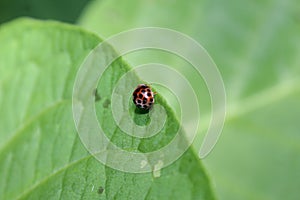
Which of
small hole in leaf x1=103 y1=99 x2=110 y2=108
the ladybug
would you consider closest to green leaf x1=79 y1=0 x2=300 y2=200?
the ladybug

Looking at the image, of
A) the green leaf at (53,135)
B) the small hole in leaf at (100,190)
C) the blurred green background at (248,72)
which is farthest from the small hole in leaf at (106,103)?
the blurred green background at (248,72)

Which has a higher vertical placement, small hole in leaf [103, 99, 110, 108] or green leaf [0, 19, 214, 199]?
small hole in leaf [103, 99, 110, 108]

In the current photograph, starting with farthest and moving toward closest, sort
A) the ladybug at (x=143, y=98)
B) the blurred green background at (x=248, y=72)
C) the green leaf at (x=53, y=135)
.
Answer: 1. the blurred green background at (x=248, y=72)
2. the ladybug at (x=143, y=98)
3. the green leaf at (x=53, y=135)

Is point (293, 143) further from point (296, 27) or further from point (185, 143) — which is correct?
point (185, 143)

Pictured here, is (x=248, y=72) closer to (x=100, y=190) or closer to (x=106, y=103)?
(x=106, y=103)

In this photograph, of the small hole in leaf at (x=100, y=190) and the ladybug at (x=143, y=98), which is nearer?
the small hole in leaf at (x=100, y=190)

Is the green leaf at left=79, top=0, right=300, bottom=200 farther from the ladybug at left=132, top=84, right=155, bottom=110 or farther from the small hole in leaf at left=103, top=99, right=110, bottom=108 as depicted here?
the small hole in leaf at left=103, top=99, right=110, bottom=108

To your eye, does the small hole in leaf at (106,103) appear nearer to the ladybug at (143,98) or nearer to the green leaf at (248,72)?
the ladybug at (143,98)
